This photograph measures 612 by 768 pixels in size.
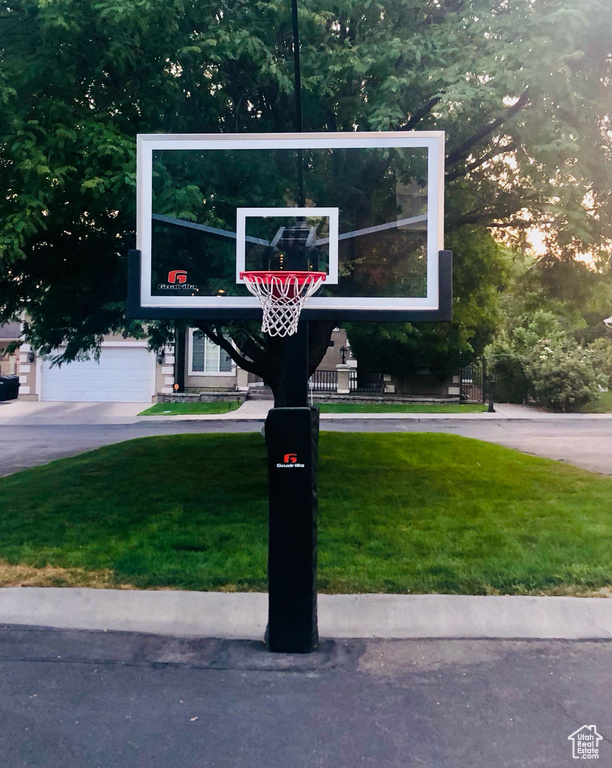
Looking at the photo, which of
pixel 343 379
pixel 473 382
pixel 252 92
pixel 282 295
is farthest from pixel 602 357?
pixel 282 295

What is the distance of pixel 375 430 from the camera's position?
20234 mm

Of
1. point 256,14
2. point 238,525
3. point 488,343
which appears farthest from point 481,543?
point 488,343

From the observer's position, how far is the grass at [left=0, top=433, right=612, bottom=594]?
22.0 feet

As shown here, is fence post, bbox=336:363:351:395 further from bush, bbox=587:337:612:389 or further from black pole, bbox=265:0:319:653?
black pole, bbox=265:0:319:653

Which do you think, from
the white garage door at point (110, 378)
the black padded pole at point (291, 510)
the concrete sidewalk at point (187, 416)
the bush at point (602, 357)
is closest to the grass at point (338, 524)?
the black padded pole at point (291, 510)

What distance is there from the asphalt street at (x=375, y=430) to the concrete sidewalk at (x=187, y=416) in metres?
0.39

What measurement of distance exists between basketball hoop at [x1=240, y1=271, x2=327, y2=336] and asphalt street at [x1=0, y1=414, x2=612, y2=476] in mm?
9074

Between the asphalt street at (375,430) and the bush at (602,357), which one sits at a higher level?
the bush at (602,357)

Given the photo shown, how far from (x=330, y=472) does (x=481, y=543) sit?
167 inches

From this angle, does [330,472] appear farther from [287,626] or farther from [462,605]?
[287,626]

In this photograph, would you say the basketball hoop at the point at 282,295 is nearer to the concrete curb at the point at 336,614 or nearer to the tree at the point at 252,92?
the concrete curb at the point at 336,614

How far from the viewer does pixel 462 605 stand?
6.09 metres

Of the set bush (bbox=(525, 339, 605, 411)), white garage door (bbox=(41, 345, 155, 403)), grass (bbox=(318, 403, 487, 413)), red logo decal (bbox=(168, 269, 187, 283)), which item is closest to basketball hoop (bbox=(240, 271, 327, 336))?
red logo decal (bbox=(168, 269, 187, 283))

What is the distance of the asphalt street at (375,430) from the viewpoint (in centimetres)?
1532
